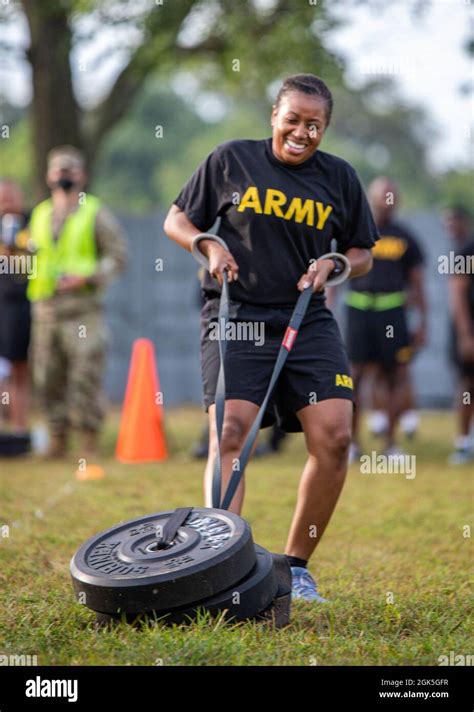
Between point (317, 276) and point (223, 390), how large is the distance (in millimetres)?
580

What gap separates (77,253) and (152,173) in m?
60.6

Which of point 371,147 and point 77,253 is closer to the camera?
point 77,253

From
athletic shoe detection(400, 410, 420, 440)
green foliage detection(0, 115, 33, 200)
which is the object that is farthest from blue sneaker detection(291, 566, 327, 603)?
green foliage detection(0, 115, 33, 200)

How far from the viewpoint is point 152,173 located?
6838 cm

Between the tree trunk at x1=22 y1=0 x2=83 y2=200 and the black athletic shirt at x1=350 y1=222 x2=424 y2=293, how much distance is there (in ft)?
19.0

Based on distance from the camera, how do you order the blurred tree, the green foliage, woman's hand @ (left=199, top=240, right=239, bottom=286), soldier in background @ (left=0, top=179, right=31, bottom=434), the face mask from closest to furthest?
woman's hand @ (left=199, top=240, right=239, bottom=286) < the face mask < soldier in background @ (left=0, top=179, right=31, bottom=434) < the blurred tree < the green foliage

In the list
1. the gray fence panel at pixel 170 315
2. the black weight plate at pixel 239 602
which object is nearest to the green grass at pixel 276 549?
the black weight plate at pixel 239 602

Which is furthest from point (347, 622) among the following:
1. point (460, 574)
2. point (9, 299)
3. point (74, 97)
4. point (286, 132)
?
point (74, 97)

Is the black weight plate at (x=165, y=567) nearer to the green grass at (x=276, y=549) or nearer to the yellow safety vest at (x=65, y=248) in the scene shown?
the green grass at (x=276, y=549)

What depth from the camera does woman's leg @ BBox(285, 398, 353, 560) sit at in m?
4.17

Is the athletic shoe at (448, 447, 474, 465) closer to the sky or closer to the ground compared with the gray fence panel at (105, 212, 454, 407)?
closer to the ground

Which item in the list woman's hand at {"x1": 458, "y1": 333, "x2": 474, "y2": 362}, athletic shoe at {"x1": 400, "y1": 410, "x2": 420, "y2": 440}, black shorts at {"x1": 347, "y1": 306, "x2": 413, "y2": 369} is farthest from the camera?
athletic shoe at {"x1": 400, "y1": 410, "x2": 420, "y2": 440}

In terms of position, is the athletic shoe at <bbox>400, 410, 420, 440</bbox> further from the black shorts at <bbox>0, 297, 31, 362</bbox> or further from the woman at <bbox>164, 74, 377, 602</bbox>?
the woman at <bbox>164, 74, 377, 602</bbox>
